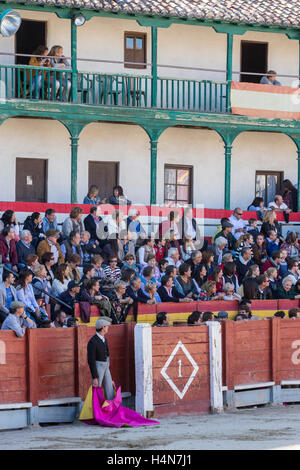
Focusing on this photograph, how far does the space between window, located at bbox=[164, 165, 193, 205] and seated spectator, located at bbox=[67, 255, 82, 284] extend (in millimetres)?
9549

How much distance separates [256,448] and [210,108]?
47.5 ft

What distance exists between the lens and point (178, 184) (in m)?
27.7

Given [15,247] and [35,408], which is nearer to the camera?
[35,408]

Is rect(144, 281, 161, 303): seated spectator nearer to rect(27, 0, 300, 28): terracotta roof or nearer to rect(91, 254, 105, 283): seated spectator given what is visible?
rect(91, 254, 105, 283): seated spectator

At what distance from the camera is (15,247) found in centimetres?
1886

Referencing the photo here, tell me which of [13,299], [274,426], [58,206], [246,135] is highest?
[246,135]

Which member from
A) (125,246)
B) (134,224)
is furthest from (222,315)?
(134,224)

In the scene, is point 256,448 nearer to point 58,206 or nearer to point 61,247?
point 61,247

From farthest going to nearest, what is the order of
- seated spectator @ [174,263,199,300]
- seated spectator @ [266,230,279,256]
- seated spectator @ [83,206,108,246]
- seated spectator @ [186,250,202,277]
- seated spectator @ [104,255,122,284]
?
1. seated spectator @ [266,230,279,256]
2. seated spectator @ [83,206,108,246]
3. seated spectator @ [186,250,202,277]
4. seated spectator @ [104,255,122,284]
5. seated spectator @ [174,263,199,300]

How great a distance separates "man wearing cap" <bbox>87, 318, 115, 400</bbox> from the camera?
1515cm

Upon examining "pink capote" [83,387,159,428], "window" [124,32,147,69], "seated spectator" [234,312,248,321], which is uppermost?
"window" [124,32,147,69]

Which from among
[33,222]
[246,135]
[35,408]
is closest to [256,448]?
[35,408]

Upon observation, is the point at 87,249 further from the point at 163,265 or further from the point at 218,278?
the point at 218,278

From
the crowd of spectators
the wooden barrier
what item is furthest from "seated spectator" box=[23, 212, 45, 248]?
the wooden barrier
